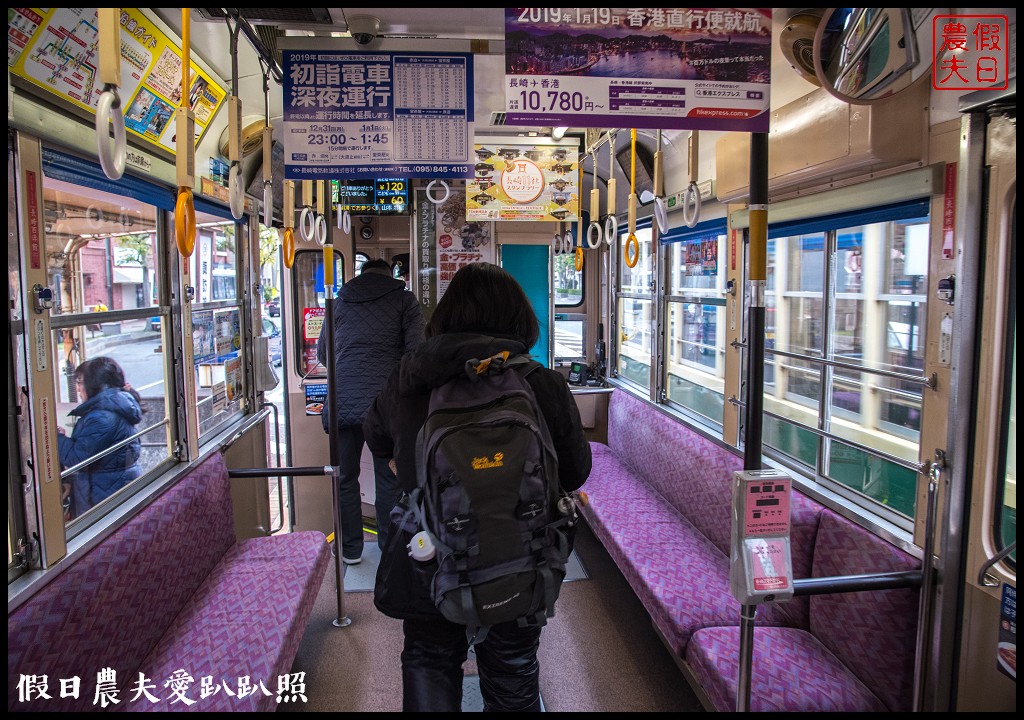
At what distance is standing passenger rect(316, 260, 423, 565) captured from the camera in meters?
4.38

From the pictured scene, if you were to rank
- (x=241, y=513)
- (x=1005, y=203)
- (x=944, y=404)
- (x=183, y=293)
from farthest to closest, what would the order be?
(x=241, y=513) → (x=183, y=293) → (x=944, y=404) → (x=1005, y=203)

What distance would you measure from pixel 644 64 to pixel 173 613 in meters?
2.86

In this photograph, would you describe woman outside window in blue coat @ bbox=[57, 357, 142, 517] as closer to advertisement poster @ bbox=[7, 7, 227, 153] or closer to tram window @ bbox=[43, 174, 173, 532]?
tram window @ bbox=[43, 174, 173, 532]

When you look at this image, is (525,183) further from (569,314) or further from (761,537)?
(761,537)

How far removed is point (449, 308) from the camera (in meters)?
2.14

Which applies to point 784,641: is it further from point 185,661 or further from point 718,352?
point 718,352

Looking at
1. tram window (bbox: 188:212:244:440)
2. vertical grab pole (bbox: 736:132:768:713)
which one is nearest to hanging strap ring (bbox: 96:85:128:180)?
vertical grab pole (bbox: 736:132:768:713)

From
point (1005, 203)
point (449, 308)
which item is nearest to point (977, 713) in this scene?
point (1005, 203)

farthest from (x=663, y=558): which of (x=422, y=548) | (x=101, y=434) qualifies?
(x=101, y=434)

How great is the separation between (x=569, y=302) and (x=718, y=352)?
2.23m

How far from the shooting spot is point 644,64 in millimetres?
2092

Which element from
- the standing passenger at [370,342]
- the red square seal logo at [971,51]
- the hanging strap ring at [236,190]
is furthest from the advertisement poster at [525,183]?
the red square seal logo at [971,51]

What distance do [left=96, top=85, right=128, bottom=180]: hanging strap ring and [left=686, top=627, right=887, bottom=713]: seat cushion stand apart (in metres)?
2.53

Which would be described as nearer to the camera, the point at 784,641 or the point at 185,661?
the point at 185,661
